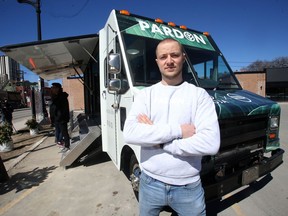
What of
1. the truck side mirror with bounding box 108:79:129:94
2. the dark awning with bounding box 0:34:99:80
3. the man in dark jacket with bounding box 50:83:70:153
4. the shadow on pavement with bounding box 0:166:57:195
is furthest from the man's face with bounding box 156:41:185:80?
the man in dark jacket with bounding box 50:83:70:153

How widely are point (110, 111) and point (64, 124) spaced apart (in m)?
2.95

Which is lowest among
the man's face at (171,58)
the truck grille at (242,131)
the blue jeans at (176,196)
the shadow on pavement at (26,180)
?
the shadow on pavement at (26,180)

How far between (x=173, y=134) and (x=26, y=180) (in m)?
4.36

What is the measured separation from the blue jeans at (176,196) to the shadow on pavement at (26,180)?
3560mm

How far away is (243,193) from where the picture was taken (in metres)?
3.50

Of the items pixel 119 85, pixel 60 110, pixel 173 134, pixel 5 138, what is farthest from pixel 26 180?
pixel 173 134

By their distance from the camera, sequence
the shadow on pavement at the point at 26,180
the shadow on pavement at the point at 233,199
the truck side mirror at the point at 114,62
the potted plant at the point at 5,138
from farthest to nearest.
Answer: the potted plant at the point at 5,138 → the shadow on pavement at the point at 26,180 → the shadow on pavement at the point at 233,199 → the truck side mirror at the point at 114,62

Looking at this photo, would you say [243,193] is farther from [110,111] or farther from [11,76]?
[11,76]

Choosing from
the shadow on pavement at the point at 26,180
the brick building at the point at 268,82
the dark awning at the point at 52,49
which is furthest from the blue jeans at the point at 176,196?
the brick building at the point at 268,82

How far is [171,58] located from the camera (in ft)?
5.01

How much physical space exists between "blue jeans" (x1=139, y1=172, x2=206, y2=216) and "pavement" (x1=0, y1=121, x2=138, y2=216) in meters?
1.70

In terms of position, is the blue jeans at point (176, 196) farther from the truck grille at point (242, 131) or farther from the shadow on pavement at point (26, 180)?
the shadow on pavement at point (26, 180)

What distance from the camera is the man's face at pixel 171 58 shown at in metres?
1.53

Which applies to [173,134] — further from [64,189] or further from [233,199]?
[64,189]
